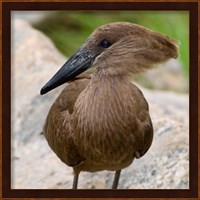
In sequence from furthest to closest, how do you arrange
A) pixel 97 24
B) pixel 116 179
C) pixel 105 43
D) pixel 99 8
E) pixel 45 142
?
pixel 97 24, pixel 45 142, pixel 116 179, pixel 99 8, pixel 105 43

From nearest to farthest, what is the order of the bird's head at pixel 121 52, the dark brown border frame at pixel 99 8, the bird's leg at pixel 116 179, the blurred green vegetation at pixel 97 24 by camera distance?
the bird's head at pixel 121 52 < the dark brown border frame at pixel 99 8 < the bird's leg at pixel 116 179 < the blurred green vegetation at pixel 97 24

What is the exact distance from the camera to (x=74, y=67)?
352cm

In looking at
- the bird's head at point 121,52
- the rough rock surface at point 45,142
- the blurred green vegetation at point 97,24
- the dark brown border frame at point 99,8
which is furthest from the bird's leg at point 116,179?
the blurred green vegetation at point 97,24

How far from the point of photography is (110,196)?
11.7 ft

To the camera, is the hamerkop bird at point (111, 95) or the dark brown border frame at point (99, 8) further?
the dark brown border frame at point (99, 8)

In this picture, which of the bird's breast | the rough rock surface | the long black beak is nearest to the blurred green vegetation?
the rough rock surface

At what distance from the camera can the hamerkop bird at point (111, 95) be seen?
3443mm

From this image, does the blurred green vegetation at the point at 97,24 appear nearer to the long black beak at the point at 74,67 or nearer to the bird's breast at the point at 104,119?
the bird's breast at the point at 104,119

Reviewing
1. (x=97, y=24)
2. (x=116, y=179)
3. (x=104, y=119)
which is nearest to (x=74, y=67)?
(x=104, y=119)

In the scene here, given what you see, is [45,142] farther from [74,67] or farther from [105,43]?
[105,43]

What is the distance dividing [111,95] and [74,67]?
0.86 feet

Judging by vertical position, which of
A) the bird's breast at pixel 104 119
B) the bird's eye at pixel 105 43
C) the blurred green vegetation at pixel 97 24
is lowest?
the blurred green vegetation at pixel 97 24

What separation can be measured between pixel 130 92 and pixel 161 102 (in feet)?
6.76

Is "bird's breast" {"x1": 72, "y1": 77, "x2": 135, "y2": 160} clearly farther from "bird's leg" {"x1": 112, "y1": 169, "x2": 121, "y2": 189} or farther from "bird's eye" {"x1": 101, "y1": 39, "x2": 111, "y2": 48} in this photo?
"bird's leg" {"x1": 112, "y1": 169, "x2": 121, "y2": 189}
